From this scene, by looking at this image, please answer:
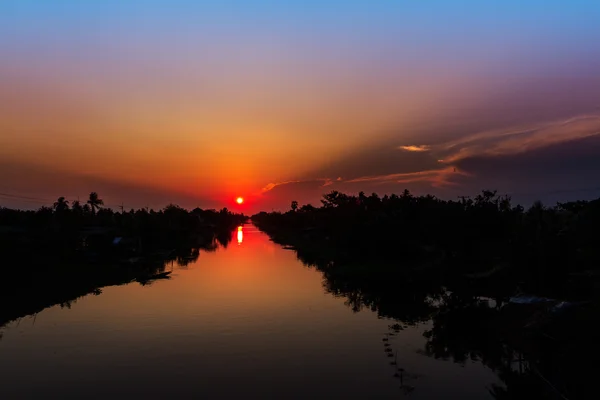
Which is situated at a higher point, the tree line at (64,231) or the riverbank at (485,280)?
the tree line at (64,231)

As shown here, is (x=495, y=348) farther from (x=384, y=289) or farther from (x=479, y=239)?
(x=479, y=239)

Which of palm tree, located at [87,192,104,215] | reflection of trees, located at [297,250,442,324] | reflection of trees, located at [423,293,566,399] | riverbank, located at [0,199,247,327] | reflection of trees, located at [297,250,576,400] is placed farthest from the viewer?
palm tree, located at [87,192,104,215]

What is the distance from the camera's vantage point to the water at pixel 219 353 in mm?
13758

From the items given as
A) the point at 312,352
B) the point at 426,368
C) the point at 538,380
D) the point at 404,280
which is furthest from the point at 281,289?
the point at 538,380

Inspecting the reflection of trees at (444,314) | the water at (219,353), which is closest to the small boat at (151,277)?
the water at (219,353)

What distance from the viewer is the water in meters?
13.8

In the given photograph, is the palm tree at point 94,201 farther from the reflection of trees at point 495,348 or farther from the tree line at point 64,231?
the reflection of trees at point 495,348

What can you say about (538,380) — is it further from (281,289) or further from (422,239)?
(422,239)

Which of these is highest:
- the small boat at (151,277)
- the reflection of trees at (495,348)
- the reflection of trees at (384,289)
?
the small boat at (151,277)

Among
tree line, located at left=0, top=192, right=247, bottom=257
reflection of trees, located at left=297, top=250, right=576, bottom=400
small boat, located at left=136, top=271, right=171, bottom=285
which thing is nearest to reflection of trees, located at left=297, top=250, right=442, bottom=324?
reflection of trees, located at left=297, top=250, right=576, bottom=400

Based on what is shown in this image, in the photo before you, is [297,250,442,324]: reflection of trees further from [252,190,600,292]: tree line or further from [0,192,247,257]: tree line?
[0,192,247,257]: tree line

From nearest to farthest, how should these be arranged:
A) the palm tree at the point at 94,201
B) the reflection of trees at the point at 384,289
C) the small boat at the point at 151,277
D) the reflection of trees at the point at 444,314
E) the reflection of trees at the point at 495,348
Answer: the reflection of trees at the point at 495,348, the reflection of trees at the point at 444,314, the reflection of trees at the point at 384,289, the small boat at the point at 151,277, the palm tree at the point at 94,201

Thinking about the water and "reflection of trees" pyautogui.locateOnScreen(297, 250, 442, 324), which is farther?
"reflection of trees" pyautogui.locateOnScreen(297, 250, 442, 324)

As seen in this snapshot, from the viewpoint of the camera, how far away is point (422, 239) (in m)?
42.8
